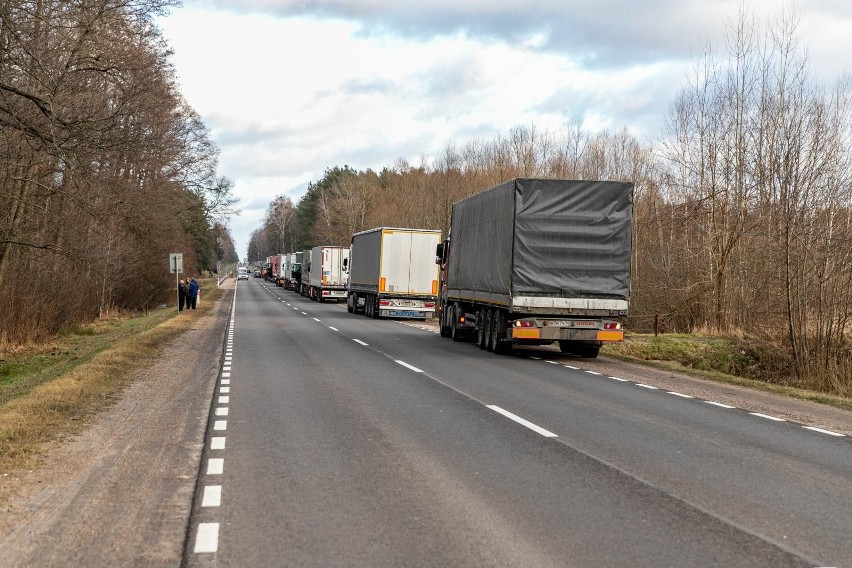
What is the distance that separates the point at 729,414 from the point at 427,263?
2720 cm

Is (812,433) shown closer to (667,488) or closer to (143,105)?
(667,488)

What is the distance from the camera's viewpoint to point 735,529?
588 centimetres

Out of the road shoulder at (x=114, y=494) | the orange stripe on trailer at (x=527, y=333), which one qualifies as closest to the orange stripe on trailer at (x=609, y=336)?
the orange stripe on trailer at (x=527, y=333)

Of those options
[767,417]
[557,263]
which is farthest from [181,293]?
[767,417]

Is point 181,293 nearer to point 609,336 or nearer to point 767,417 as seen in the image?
point 609,336

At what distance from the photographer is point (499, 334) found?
2091cm

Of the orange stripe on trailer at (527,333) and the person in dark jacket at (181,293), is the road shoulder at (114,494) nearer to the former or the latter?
the orange stripe on trailer at (527,333)

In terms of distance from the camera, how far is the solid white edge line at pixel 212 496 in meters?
6.53

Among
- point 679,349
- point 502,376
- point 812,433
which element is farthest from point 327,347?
point 812,433

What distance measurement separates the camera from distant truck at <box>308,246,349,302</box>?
55.9m

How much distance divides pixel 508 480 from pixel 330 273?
4987cm

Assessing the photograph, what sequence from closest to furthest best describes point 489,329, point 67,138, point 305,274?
point 67,138
point 489,329
point 305,274

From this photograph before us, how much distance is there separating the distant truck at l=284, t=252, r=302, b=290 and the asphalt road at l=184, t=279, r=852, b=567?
210 feet

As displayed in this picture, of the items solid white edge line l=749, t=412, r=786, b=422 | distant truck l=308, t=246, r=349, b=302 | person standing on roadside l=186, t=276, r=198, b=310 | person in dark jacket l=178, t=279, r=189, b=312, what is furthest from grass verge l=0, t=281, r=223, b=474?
distant truck l=308, t=246, r=349, b=302
